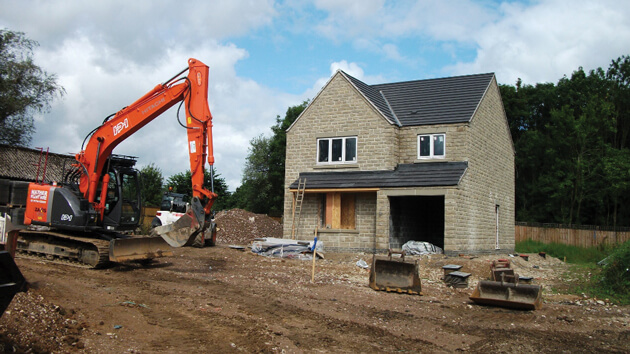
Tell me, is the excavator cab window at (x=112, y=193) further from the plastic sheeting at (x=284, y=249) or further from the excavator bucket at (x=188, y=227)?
the plastic sheeting at (x=284, y=249)

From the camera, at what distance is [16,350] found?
6.20m

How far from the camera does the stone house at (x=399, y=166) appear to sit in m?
22.0

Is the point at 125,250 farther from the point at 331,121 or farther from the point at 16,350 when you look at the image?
the point at 331,121

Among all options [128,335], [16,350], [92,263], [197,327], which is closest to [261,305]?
[197,327]

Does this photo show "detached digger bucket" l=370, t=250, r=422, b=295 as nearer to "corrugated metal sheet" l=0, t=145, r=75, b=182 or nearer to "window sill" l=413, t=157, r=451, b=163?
"window sill" l=413, t=157, r=451, b=163

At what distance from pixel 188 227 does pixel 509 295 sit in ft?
25.1

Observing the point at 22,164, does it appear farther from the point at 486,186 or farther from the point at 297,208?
the point at 486,186

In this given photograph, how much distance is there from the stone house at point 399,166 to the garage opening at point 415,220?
5cm

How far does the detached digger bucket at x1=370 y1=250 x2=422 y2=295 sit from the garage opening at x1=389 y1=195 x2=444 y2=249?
29.5ft

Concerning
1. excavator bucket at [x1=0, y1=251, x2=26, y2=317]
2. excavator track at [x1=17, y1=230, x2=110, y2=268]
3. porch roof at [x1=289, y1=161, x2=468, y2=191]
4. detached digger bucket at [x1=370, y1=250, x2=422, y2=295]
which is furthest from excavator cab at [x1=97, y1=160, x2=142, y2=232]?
excavator bucket at [x1=0, y1=251, x2=26, y2=317]

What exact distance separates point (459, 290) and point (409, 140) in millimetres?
10530

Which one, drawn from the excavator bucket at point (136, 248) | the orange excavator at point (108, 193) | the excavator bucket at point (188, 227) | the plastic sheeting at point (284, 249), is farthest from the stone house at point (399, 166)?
the excavator bucket at point (188, 227)

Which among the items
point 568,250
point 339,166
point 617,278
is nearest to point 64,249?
point 339,166

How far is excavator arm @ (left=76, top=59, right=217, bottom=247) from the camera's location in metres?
13.5
